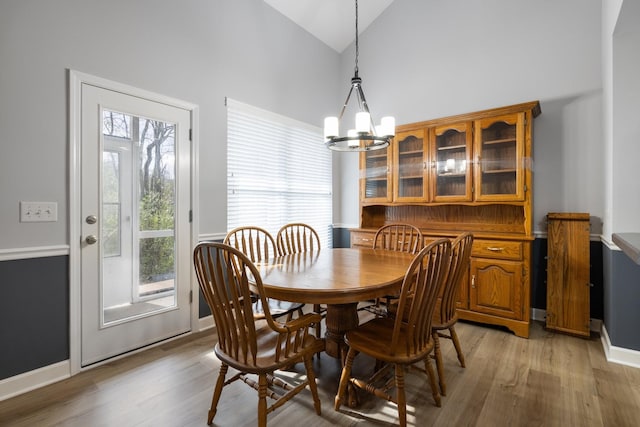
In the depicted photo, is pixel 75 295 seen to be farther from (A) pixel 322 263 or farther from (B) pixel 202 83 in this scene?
(B) pixel 202 83

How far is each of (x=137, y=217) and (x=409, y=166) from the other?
2801mm

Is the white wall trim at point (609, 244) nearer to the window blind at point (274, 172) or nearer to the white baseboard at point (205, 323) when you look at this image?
the window blind at point (274, 172)

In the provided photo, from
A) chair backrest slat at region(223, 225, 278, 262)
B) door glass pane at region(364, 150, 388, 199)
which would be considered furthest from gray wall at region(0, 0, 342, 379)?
door glass pane at region(364, 150, 388, 199)

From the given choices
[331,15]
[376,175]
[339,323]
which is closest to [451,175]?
[376,175]

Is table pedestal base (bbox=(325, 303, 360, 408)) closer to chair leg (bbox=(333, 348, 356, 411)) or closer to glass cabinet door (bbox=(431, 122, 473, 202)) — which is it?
chair leg (bbox=(333, 348, 356, 411))

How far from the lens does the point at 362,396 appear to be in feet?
6.18

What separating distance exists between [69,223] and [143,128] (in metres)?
0.90

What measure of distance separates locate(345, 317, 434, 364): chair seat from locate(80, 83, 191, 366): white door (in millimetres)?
1754

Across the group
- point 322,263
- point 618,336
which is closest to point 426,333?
point 322,263

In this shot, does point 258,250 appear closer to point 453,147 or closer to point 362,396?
point 362,396


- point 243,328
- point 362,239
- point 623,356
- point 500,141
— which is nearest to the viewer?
point 243,328

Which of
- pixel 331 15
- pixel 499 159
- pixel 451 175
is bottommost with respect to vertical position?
pixel 451 175

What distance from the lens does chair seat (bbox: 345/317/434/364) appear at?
154 cm

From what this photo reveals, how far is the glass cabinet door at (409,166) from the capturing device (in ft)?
11.8
